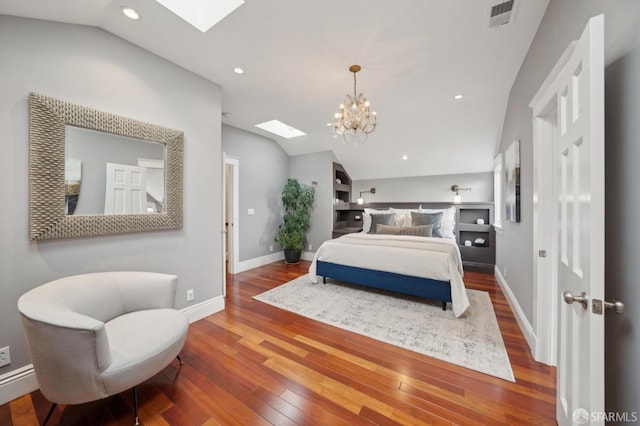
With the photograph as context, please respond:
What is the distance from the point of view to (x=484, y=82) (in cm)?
278

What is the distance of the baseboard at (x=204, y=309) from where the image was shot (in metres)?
2.52

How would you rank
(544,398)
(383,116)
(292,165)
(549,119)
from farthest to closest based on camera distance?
(292,165) → (383,116) → (549,119) → (544,398)

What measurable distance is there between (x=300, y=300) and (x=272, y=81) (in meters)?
2.77

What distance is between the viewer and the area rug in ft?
6.41

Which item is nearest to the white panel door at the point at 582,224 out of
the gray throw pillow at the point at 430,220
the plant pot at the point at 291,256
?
the gray throw pillow at the point at 430,220

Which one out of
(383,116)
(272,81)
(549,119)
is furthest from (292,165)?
(549,119)

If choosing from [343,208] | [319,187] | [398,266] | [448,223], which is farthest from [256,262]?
[448,223]

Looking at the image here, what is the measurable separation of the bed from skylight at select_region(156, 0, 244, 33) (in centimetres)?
288

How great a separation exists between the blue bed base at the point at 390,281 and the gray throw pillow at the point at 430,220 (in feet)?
5.70

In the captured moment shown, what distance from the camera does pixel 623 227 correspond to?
0.91m

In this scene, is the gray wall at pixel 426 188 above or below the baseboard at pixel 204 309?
above

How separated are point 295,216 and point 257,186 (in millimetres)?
1050

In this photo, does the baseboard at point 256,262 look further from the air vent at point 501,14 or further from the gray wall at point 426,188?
the air vent at point 501,14

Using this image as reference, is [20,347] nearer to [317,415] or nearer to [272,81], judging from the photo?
[317,415]
